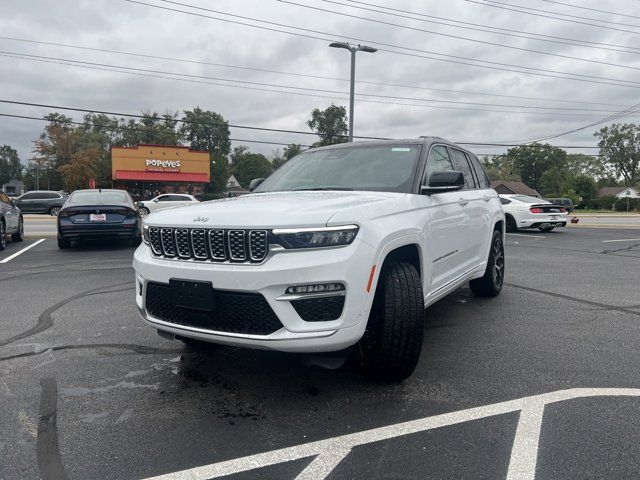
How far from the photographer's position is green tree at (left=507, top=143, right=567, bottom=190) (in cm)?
10594

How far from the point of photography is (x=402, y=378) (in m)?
3.43

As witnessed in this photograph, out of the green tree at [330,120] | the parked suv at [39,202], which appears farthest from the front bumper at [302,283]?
the green tree at [330,120]

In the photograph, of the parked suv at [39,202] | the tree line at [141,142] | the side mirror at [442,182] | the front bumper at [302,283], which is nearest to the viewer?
the front bumper at [302,283]

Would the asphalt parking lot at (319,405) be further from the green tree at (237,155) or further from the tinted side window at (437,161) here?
the green tree at (237,155)

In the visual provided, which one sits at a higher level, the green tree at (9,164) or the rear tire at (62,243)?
the green tree at (9,164)

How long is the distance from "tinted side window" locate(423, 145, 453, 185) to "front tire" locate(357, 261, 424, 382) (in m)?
1.15

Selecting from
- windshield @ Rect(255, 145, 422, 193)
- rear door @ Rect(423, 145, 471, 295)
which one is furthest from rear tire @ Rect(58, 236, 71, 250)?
rear door @ Rect(423, 145, 471, 295)

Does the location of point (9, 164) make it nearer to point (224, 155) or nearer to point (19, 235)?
point (224, 155)

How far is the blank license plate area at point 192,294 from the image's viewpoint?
120 inches

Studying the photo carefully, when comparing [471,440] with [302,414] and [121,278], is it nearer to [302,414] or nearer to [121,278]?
[302,414]

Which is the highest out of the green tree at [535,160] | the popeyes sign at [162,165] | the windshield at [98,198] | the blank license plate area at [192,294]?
the green tree at [535,160]

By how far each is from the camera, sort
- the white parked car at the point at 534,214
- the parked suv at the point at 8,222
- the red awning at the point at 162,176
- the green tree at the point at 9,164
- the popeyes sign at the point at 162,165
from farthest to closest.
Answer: the green tree at the point at 9,164, the popeyes sign at the point at 162,165, the red awning at the point at 162,176, the white parked car at the point at 534,214, the parked suv at the point at 8,222

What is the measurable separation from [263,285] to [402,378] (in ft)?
4.01

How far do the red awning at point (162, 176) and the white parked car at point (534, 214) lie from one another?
37385 mm
